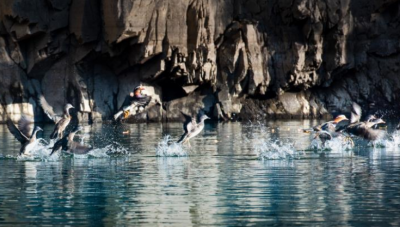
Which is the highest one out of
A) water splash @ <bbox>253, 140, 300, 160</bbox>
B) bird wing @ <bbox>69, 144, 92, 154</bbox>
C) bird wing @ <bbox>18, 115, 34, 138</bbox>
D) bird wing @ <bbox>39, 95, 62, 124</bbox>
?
bird wing @ <bbox>39, 95, 62, 124</bbox>

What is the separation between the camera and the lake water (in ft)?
45.3

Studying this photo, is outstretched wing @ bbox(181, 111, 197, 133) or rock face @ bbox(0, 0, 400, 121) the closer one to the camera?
outstretched wing @ bbox(181, 111, 197, 133)

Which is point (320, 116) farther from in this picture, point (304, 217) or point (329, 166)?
point (304, 217)

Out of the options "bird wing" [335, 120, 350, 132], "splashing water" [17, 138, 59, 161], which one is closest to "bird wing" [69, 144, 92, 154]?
"splashing water" [17, 138, 59, 161]

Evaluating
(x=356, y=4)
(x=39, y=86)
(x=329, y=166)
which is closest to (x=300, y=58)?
(x=356, y=4)

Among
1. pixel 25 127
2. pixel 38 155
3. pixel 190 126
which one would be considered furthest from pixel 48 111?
pixel 38 155

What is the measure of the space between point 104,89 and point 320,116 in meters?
8.87

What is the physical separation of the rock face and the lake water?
45.0 feet

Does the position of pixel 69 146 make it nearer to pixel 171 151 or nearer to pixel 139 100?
pixel 171 151

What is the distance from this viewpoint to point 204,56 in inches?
1592

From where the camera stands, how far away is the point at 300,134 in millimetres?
29891

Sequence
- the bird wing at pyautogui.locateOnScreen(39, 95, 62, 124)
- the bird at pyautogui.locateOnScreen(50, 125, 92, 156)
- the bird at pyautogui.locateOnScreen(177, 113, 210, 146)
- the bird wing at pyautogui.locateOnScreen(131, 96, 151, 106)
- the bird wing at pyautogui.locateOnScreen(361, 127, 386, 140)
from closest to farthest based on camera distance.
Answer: the bird at pyautogui.locateOnScreen(50, 125, 92, 156) → the bird at pyautogui.locateOnScreen(177, 113, 210, 146) → the bird wing at pyautogui.locateOnScreen(361, 127, 386, 140) → the bird wing at pyautogui.locateOnScreen(39, 95, 62, 124) → the bird wing at pyautogui.locateOnScreen(131, 96, 151, 106)

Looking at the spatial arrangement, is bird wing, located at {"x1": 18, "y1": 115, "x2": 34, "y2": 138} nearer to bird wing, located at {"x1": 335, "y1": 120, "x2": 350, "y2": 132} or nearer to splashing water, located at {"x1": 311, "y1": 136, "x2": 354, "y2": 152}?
splashing water, located at {"x1": 311, "y1": 136, "x2": 354, "y2": 152}

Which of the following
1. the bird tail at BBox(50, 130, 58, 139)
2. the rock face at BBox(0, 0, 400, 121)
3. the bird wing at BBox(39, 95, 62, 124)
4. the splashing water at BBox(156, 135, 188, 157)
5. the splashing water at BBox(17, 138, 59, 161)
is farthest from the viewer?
the rock face at BBox(0, 0, 400, 121)
